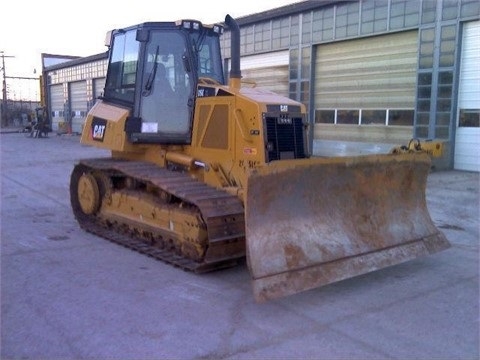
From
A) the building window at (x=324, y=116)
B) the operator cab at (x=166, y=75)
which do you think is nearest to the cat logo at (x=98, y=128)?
the operator cab at (x=166, y=75)

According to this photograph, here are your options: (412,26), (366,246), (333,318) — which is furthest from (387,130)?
(333,318)

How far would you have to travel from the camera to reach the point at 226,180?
21.2ft

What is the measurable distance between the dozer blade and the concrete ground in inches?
10.8

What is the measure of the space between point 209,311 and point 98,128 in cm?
430

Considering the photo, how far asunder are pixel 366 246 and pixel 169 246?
241 cm

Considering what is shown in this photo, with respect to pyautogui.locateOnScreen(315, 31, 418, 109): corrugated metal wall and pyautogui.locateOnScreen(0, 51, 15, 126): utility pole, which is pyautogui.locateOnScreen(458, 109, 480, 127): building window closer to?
pyautogui.locateOnScreen(315, 31, 418, 109): corrugated metal wall

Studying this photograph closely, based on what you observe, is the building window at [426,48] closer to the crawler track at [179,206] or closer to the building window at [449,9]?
the building window at [449,9]

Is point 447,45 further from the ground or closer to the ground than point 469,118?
further from the ground

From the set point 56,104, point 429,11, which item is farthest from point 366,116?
point 56,104

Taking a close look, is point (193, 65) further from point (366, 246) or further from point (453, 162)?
point (453, 162)

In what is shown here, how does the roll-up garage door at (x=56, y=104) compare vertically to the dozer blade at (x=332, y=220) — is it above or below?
above

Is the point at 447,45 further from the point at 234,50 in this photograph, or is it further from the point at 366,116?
the point at 234,50

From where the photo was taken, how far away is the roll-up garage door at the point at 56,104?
4112cm

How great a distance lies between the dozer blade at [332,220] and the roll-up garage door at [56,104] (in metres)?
38.6
